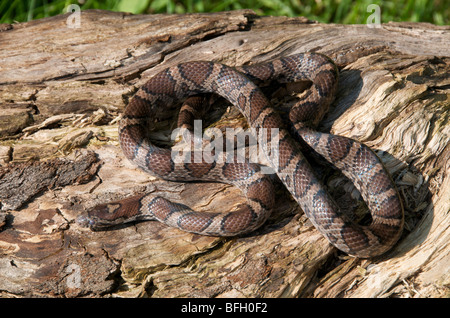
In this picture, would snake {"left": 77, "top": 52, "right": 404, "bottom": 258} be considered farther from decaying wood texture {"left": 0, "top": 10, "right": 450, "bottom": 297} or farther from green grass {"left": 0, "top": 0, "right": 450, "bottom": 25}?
green grass {"left": 0, "top": 0, "right": 450, "bottom": 25}

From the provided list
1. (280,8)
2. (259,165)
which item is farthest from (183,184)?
(280,8)

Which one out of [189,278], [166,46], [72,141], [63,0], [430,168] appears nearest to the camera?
[189,278]

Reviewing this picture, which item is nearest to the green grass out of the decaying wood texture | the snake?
the decaying wood texture

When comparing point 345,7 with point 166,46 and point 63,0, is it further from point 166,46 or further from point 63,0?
point 63,0

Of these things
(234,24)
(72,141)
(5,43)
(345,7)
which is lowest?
(72,141)

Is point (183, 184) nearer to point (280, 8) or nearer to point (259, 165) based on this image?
point (259, 165)

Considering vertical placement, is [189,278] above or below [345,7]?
below

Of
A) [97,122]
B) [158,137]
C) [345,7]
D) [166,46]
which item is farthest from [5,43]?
[345,7]
